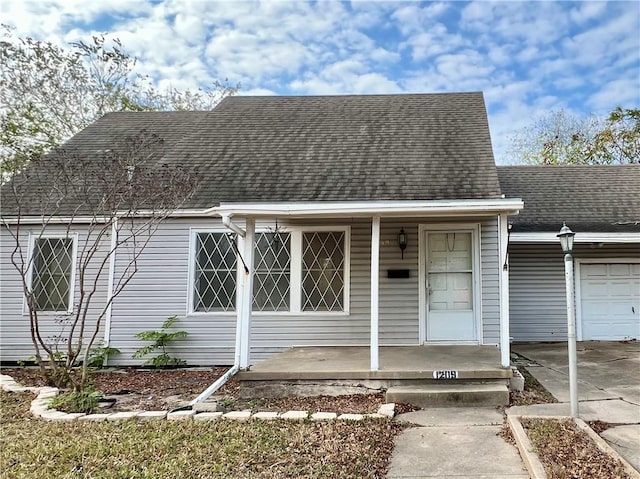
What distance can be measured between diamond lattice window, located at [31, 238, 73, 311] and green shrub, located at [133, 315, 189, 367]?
69.9 inches

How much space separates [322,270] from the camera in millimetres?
6816

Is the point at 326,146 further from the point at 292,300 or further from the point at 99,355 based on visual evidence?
the point at 99,355

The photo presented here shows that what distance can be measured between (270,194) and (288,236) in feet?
2.61

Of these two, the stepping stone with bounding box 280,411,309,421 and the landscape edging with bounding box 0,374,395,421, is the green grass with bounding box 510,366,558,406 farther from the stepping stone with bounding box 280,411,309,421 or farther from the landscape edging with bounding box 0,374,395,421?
the stepping stone with bounding box 280,411,309,421

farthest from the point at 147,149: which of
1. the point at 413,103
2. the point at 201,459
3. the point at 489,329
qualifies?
the point at 489,329

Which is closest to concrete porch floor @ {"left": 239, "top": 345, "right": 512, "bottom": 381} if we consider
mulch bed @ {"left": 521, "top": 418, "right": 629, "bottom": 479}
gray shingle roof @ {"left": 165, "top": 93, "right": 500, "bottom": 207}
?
mulch bed @ {"left": 521, "top": 418, "right": 629, "bottom": 479}

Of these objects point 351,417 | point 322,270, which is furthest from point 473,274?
point 351,417

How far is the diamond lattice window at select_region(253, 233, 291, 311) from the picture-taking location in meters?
6.83

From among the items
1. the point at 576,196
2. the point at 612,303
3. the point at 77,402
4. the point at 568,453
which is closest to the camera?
the point at 568,453

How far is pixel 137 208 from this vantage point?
6.44 meters

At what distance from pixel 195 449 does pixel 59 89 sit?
15.3 meters

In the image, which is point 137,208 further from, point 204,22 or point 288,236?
point 204,22

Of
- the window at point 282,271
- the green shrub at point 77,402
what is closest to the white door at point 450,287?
the window at point 282,271

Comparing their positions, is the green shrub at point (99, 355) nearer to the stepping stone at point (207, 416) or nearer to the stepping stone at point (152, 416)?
the stepping stone at point (152, 416)
